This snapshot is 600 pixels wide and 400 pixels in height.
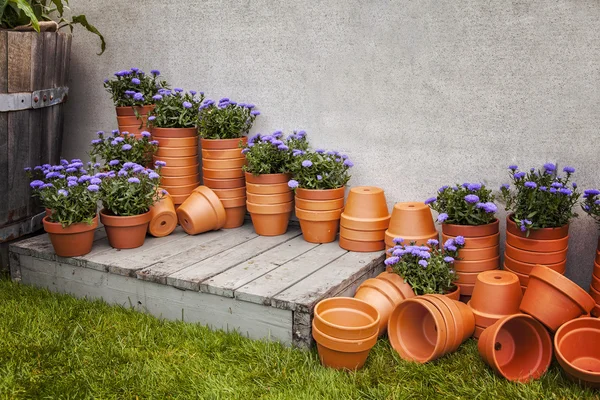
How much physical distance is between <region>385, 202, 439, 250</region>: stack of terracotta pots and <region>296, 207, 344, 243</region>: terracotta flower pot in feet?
1.33

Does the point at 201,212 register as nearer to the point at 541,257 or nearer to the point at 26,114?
the point at 26,114

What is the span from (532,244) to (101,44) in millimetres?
3247

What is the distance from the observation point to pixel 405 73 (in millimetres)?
3572

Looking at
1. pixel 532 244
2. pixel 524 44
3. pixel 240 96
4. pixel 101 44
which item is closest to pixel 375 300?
pixel 532 244

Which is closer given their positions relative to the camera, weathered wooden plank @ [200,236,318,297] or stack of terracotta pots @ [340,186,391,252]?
weathered wooden plank @ [200,236,318,297]

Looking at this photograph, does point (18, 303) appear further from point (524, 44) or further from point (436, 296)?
point (524, 44)

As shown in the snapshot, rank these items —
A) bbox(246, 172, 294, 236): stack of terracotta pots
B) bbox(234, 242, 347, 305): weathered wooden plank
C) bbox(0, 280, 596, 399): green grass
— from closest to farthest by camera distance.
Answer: bbox(0, 280, 596, 399): green grass
bbox(234, 242, 347, 305): weathered wooden plank
bbox(246, 172, 294, 236): stack of terracotta pots

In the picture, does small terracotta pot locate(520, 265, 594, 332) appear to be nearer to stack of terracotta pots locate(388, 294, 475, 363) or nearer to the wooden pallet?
stack of terracotta pots locate(388, 294, 475, 363)

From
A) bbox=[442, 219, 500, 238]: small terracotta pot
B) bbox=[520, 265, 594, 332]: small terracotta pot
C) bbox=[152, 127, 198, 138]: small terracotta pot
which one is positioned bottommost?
bbox=[520, 265, 594, 332]: small terracotta pot

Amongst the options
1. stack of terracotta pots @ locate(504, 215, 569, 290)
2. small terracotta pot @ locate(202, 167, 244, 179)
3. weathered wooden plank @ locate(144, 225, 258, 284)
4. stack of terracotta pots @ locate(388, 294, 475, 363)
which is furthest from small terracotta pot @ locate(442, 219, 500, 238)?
small terracotta pot @ locate(202, 167, 244, 179)

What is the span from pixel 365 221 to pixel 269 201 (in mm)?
627

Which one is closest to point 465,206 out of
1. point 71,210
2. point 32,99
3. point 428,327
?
point 428,327

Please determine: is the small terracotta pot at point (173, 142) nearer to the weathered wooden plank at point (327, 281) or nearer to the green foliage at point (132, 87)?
the green foliage at point (132, 87)

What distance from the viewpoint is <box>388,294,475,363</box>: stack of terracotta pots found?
272 centimetres
